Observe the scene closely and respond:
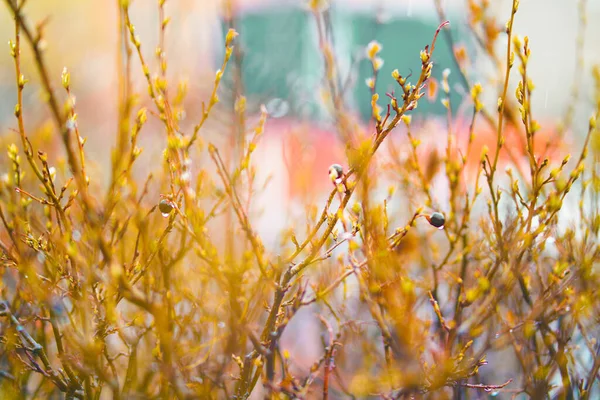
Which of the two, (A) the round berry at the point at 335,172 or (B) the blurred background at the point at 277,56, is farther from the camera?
(B) the blurred background at the point at 277,56

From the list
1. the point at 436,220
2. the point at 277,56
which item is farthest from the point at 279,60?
the point at 436,220

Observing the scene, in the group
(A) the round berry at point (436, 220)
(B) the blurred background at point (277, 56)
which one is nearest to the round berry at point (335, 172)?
(A) the round berry at point (436, 220)

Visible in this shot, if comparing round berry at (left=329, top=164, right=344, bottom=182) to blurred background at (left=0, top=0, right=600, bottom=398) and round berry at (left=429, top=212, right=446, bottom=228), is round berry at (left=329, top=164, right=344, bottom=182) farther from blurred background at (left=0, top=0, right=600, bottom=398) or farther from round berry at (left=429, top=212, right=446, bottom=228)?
blurred background at (left=0, top=0, right=600, bottom=398)

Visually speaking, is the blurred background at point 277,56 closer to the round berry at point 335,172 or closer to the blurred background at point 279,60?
the blurred background at point 279,60

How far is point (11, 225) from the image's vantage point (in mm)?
967

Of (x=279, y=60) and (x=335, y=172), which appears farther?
(x=279, y=60)

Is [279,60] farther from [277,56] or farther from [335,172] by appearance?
[335,172]

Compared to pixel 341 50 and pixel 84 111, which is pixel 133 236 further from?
pixel 84 111

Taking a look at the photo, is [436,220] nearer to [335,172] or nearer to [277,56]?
[335,172]

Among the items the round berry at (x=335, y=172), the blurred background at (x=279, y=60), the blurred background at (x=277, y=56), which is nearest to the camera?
the round berry at (x=335, y=172)

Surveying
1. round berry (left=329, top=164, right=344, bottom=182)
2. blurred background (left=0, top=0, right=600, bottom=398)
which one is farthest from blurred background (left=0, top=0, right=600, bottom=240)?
round berry (left=329, top=164, right=344, bottom=182)

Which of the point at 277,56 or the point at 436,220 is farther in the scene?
the point at 277,56

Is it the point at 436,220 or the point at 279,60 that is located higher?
the point at 279,60

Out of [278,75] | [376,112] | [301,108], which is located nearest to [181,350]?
[376,112]
